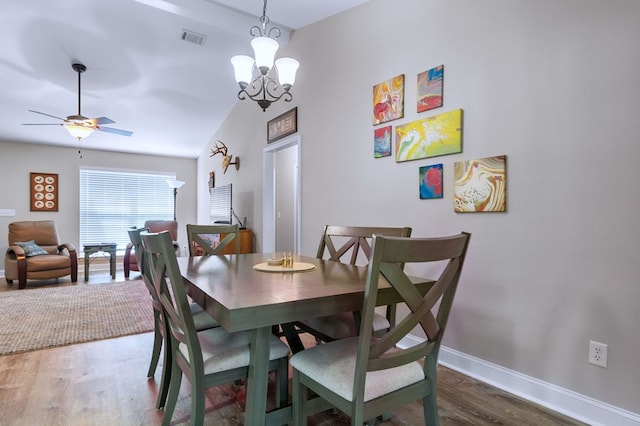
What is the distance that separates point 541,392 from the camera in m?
1.84

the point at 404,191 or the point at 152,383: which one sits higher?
the point at 404,191

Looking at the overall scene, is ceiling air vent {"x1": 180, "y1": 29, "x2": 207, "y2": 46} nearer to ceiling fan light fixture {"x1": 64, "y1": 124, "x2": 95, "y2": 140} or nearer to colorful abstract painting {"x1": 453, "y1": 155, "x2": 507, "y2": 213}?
ceiling fan light fixture {"x1": 64, "y1": 124, "x2": 95, "y2": 140}

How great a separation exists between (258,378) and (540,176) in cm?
177

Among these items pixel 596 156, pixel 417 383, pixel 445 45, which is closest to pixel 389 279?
pixel 417 383

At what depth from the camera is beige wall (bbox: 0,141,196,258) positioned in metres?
5.91

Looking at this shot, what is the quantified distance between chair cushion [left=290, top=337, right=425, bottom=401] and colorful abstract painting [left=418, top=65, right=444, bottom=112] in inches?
71.4

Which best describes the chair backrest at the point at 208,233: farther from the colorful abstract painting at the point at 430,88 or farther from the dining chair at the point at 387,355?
the colorful abstract painting at the point at 430,88

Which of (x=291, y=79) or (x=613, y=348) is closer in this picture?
(x=613, y=348)

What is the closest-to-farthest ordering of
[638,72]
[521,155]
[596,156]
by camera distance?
A: [638,72]
[596,156]
[521,155]

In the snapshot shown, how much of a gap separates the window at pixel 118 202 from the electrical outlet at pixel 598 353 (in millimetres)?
7206

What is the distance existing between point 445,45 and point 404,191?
3.49 feet

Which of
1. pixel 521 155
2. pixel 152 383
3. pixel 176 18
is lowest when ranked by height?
pixel 152 383

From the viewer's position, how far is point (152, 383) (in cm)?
205

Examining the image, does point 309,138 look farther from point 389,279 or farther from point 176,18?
point 389,279
